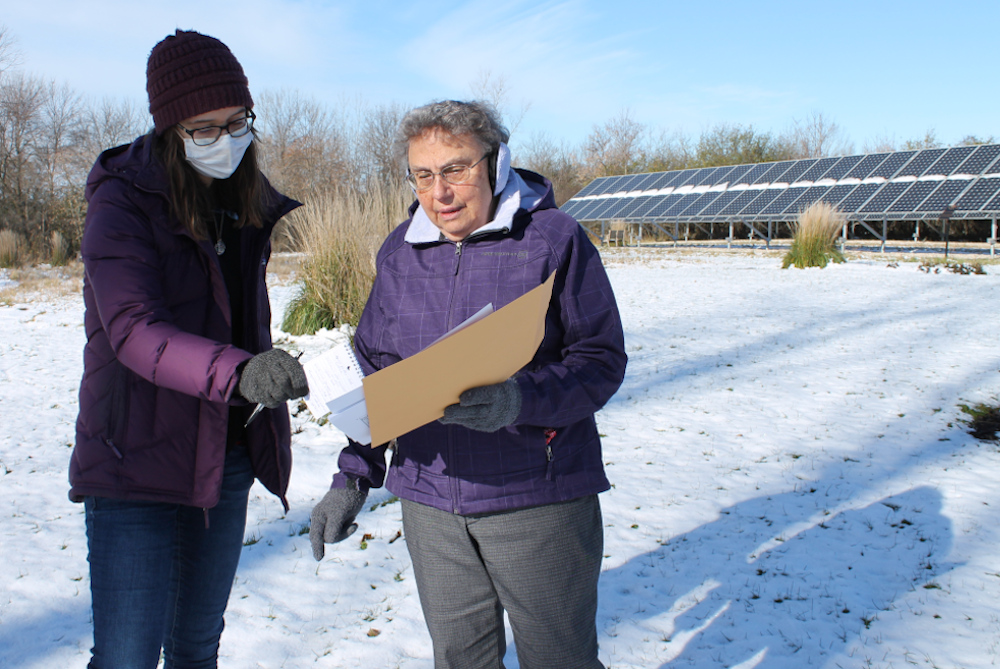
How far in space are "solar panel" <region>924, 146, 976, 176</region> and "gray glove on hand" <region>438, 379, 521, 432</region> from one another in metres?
23.8

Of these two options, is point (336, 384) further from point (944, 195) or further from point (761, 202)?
point (761, 202)

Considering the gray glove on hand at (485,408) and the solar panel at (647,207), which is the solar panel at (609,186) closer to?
the solar panel at (647,207)

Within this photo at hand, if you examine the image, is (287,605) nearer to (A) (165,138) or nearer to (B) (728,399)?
(A) (165,138)

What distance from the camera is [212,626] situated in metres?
1.88

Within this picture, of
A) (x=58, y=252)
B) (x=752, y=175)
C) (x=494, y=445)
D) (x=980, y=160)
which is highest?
(x=752, y=175)

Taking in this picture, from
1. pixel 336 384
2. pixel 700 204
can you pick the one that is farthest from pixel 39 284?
pixel 700 204

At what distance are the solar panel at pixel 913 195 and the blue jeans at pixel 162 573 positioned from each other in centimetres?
2143

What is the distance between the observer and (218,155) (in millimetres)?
1800

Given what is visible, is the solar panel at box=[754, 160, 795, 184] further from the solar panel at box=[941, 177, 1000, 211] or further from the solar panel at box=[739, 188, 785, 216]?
the solar panel at box=[941, 177, 1000, 211]

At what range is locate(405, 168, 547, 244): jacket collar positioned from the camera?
1.76 m

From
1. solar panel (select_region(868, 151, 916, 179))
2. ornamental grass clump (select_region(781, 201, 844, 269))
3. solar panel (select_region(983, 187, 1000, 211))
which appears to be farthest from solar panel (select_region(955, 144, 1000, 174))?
ornamental grass clump (select_region(781, 201, 844, 269))

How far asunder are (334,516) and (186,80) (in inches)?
47.7

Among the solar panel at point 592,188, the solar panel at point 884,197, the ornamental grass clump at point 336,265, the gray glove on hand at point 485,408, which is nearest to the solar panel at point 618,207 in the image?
the solar panel at point 592,188

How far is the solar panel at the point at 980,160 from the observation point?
781 inches
